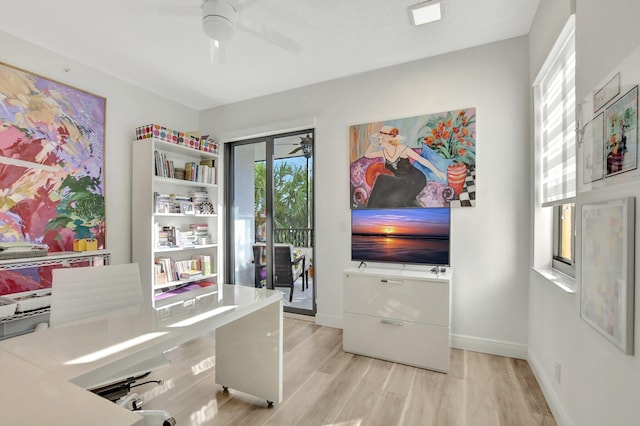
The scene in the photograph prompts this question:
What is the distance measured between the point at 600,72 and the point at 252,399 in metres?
2.58

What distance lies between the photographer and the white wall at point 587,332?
1.05 meters

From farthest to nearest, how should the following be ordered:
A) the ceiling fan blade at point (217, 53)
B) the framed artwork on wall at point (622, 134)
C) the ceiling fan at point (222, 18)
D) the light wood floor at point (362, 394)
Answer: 1. the ceiling fan blade at point (217, 53)
2. the ceiling fan at point (222, 18)
3. the light wood floor at point (362, 394)
4. the framed artwork on wall at point (622, 134)

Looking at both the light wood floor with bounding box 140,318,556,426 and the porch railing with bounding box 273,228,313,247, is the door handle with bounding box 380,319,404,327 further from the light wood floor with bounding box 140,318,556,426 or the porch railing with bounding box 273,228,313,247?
the porch railing with bounding box 273,228,313,247

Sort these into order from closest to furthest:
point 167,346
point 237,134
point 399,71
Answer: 1. point 167,346
2. point 399,71
3. point 237,134

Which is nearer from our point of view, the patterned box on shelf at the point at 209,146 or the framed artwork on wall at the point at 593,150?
the framed artwork on wall at the point at 593,150

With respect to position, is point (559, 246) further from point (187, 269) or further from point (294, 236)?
point (187, 269)

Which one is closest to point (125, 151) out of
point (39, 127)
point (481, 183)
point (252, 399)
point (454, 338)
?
point (39, 127)

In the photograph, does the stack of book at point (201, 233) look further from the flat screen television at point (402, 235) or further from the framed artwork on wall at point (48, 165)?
the flat screen television at point (402, 235)

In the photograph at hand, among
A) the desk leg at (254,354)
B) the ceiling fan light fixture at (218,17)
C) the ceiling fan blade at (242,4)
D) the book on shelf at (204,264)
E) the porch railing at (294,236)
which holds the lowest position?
the desk leg at (254,354)

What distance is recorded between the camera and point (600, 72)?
4.15ft

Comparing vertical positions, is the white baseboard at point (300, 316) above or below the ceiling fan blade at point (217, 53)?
below

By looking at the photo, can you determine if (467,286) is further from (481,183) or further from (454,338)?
(481,183)

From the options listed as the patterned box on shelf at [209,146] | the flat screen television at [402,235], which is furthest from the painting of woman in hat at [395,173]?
the patterned box on shelf at [209,146]

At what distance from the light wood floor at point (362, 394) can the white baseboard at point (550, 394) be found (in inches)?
1.6
